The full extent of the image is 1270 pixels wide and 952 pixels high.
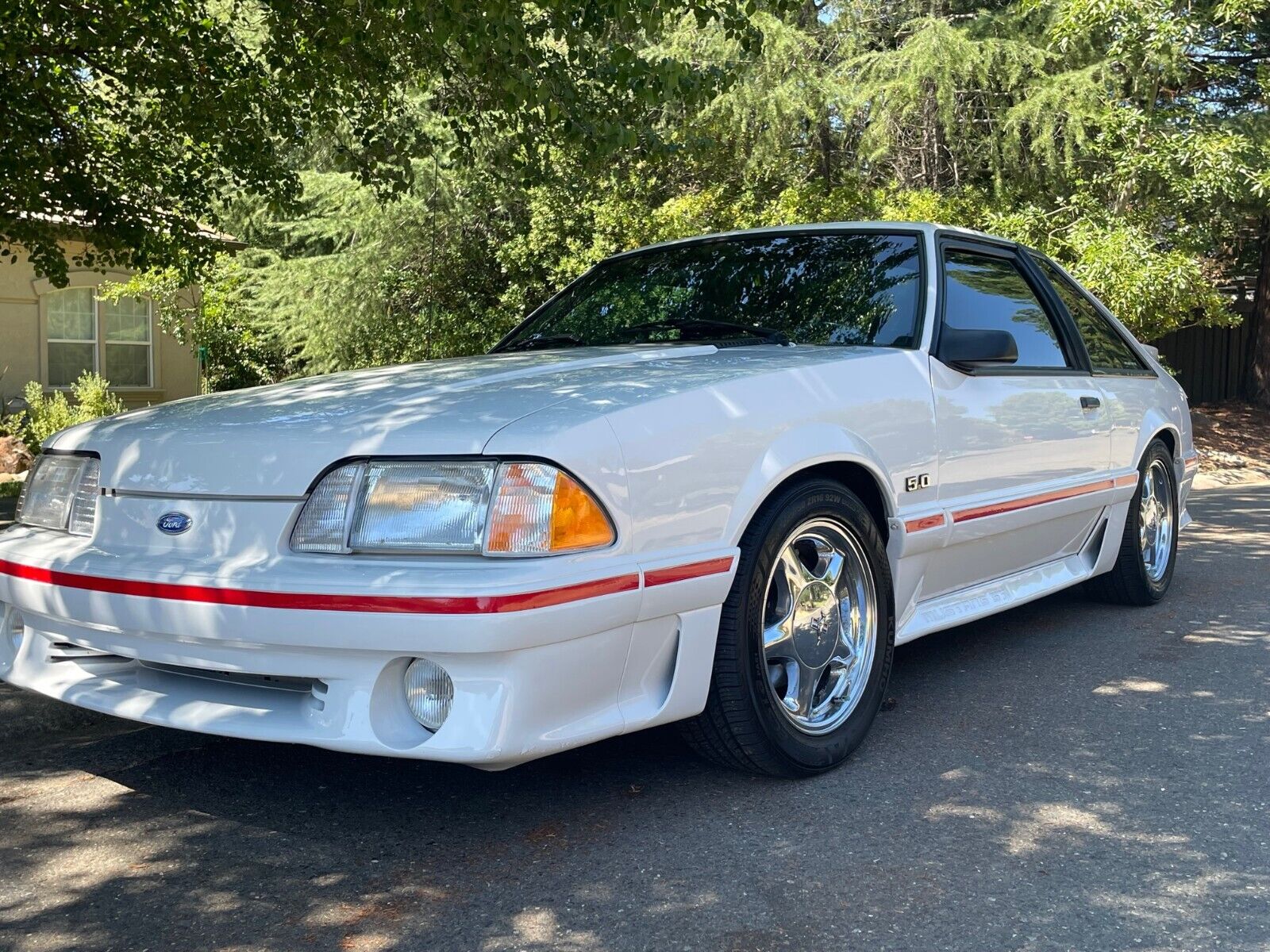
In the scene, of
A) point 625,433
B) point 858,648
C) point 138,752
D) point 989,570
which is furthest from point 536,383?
point 989,570

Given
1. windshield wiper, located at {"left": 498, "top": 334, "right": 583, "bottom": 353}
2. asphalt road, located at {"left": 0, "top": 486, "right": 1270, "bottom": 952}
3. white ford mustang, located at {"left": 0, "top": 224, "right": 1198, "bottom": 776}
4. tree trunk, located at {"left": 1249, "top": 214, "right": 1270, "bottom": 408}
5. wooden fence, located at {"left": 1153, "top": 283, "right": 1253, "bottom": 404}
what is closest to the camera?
asphalt road, located at {"left": 0, "top": 486, "right": 1270, "bottom": 952}

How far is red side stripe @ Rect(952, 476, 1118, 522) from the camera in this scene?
421 cm

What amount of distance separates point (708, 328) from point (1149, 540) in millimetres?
2829

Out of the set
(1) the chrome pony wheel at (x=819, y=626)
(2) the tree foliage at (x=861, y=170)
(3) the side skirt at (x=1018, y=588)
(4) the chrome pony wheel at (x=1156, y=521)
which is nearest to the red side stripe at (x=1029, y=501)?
(3) the side skirt at (x=1018, y=588)

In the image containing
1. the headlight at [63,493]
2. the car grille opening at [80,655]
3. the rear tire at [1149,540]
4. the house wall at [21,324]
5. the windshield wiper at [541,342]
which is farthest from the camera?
the house wall at [21,324]

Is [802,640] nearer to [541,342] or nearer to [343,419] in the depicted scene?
[343,419]

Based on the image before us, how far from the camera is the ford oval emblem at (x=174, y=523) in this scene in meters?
3.06

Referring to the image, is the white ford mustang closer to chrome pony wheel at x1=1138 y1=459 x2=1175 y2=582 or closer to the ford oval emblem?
the ford oval emblem

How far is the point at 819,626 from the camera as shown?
12.0 feet

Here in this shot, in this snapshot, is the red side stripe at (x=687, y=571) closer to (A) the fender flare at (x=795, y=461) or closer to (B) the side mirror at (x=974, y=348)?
(A) the fender flare at (x=795, y=461)

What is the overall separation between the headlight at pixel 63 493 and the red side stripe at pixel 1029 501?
2.59m

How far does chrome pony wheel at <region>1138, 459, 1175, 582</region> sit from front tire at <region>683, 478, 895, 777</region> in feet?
8.57

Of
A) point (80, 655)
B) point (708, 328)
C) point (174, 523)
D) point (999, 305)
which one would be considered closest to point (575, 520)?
point (174, 523)

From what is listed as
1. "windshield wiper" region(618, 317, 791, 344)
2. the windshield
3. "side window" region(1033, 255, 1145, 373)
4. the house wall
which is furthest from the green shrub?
"side window" region(1033, 255, 1145, 373)
